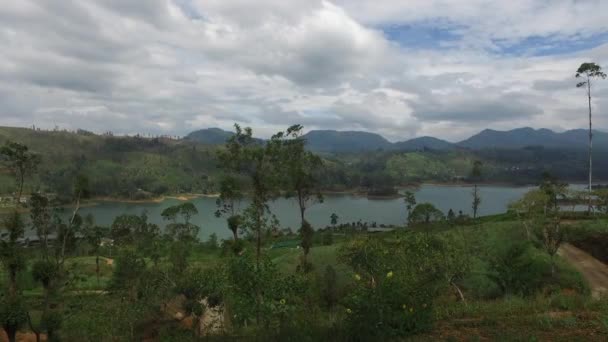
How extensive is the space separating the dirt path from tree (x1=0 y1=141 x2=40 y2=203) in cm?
3293

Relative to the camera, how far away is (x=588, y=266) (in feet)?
86.1

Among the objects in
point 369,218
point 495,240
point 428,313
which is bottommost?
point 369,218

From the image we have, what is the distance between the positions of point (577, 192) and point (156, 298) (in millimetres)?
31274

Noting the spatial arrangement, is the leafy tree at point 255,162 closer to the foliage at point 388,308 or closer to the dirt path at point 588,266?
the foliage at point 388,308

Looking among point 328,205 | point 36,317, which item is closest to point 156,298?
point 36,317

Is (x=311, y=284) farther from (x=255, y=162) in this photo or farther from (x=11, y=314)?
(x=11, y=314)

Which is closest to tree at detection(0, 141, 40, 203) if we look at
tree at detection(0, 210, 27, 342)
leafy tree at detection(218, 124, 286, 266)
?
tree at detection(0, 210, 27, 342)

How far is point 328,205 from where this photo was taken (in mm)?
141875

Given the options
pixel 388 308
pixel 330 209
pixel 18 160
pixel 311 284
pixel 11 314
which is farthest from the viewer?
pixel 330 209

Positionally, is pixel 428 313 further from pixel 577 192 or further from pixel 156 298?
pixel 577 192

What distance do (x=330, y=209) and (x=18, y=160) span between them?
111337 mm

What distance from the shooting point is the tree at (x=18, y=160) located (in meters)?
24.0

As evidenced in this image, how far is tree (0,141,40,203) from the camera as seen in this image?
23984 millimetres

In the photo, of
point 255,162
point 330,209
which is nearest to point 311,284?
point 255,162
